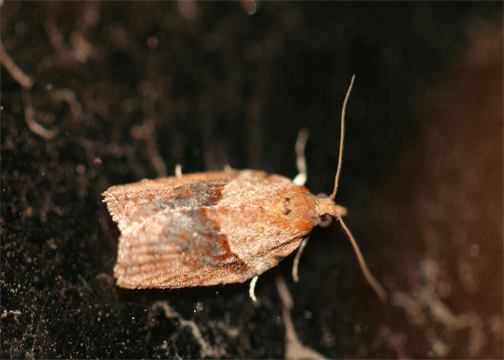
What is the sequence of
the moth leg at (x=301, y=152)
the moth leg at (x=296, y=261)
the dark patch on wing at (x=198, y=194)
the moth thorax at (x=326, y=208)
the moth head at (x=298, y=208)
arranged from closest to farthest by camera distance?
the dark patch on wing at (x=198, y=194) → the moth head at (x=298, y=208) → the moth thorax at (x=326, y=208) → the moth leg at (x=296, y=261) → the moth leg at (x=301, y=152)

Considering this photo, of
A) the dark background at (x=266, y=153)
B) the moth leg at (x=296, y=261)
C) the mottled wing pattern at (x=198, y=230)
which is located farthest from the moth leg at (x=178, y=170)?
the moth leg at (x=296, y=261)

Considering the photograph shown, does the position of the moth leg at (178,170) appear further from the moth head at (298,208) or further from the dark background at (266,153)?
the moth head at (298,208)

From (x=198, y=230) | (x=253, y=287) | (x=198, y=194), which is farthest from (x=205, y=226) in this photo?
(x=253, y=287)

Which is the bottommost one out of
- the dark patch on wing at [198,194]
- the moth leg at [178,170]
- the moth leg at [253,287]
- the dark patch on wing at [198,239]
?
the moth leg at [253,287]

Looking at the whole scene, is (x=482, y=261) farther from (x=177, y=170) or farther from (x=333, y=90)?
(x=177, y=170)

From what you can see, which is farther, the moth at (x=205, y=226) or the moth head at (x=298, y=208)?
the moth head at (x=298, y=208)

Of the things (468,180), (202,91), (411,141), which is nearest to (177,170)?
(202,91)
